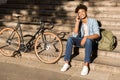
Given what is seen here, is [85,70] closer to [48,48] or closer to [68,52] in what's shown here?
[68,52]

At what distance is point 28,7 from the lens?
34.9 feet

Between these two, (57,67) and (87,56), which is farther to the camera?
(57,67)

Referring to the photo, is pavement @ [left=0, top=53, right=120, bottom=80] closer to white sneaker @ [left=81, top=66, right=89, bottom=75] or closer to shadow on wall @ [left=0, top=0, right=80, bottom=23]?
white sneaker @ [left=81, top=66, right=89, bottom=75]

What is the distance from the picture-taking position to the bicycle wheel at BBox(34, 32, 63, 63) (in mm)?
6816

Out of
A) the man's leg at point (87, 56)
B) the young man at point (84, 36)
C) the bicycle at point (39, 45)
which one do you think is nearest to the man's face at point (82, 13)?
the young man at point (84, 36)

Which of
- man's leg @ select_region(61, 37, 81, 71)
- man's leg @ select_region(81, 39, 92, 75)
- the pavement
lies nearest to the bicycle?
the pavement

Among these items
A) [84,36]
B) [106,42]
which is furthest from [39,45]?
[106,42]

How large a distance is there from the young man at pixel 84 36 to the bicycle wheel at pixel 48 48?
1.13 ft

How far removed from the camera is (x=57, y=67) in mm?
6723

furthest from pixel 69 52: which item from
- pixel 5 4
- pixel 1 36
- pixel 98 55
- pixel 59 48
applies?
Answer: pixel 5 4

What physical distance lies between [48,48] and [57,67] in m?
0.56

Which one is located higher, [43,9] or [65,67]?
[43,9]

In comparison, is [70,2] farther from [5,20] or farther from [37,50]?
[37,50]

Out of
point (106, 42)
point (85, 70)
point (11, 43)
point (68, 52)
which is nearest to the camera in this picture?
point (85, 70)
